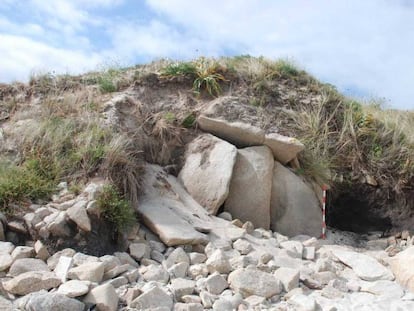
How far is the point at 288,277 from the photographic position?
4227 mm

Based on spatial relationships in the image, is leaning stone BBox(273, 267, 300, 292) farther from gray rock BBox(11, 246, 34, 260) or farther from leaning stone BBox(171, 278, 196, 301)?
gray rock BBox(11, 246, 34, 260)

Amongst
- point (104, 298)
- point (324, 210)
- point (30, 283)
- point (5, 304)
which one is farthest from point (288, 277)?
point (324, 210)

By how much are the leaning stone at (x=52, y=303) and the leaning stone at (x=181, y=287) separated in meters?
0.82

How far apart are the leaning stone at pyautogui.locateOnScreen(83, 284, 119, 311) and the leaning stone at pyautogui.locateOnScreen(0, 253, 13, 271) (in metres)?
0.82

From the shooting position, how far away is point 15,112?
Result: 6793mm

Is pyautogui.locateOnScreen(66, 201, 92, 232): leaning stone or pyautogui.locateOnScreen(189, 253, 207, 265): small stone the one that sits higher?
pyautogui.locateOnScreen(66, 201, 92, 232): leaning stone

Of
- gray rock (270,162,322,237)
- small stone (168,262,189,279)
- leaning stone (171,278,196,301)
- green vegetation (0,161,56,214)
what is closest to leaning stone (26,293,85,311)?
leaning stone (171,278,196,301)

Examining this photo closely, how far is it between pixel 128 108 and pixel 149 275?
3329 millimetres

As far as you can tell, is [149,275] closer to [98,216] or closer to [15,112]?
[98,216]

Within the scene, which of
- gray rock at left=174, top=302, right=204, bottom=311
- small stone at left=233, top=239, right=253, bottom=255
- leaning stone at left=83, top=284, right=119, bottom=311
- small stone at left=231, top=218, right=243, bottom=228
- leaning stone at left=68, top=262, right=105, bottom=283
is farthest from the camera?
small stone at left=231, top=218, right=243, bottom=228

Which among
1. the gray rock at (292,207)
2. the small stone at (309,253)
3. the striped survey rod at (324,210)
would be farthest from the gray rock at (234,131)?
the small stone at (309,253)

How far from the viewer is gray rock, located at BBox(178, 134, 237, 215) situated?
6133 mm

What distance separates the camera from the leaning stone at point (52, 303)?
3232 millimetres

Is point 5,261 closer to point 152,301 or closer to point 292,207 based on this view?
point 152,301
